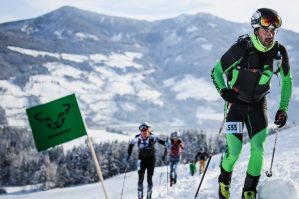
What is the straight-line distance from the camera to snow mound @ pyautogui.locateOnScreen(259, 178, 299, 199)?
7453 millimetres

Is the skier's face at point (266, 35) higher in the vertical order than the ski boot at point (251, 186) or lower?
higher

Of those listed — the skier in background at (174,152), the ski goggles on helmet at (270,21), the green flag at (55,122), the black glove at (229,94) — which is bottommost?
the skier in background at (174,152)

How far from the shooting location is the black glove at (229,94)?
7297mm

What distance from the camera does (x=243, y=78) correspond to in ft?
24.8

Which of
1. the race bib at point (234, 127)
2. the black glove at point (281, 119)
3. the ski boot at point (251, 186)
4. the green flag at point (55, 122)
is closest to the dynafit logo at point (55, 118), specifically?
the green flag at point (55, 122)

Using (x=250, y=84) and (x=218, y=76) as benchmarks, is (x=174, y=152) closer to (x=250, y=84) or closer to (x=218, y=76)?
(x=218, y=76)

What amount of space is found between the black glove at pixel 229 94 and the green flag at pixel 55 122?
246 centimetres

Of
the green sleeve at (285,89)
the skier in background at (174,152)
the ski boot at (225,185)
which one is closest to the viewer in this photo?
the ski boot at (225,185)

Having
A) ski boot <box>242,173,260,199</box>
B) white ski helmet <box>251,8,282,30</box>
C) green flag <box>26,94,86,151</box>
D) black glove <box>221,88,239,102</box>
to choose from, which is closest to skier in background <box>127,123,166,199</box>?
green flag <box>26,94,86,151</box>

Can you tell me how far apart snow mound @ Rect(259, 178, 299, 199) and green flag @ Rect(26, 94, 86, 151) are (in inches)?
129

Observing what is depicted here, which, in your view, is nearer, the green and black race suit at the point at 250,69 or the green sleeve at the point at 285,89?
the green and black race suit at the point at 250,69

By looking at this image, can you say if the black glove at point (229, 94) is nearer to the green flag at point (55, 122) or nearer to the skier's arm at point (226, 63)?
the skier's arm at point (226, 63)

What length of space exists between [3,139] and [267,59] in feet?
604

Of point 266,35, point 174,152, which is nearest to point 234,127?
point 266,35
